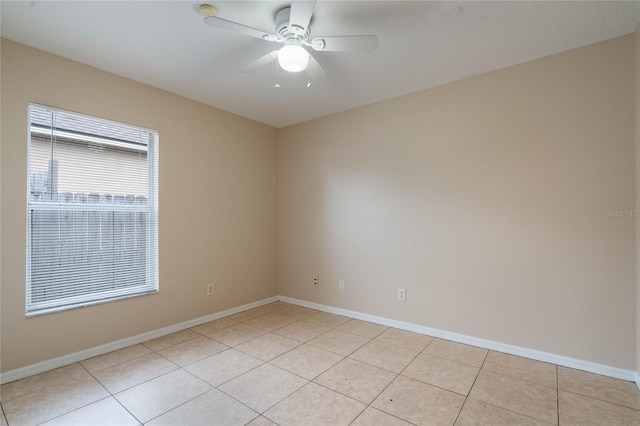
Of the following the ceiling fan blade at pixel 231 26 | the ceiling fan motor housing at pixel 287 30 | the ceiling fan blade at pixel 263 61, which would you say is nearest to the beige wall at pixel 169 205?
the ceiling fan blade at pixel 263 61

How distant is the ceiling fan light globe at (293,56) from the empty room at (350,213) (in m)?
0.01

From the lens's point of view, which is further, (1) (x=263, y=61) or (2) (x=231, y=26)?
(1) (x=263, y=61)

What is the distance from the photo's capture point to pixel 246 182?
3941 mm

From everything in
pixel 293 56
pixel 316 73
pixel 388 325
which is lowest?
pixel 388 325

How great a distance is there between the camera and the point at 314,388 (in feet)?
6.87

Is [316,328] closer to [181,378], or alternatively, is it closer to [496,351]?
[181,378]

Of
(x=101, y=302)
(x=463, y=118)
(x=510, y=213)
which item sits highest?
(x=463, y=118)

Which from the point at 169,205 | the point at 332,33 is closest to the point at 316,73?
the point at 332,33

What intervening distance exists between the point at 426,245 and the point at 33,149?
3.54m

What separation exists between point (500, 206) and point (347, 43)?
76.4 inches

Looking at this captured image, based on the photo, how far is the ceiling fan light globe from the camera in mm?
1895

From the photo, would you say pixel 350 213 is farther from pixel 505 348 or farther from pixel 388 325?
pixel 505 348

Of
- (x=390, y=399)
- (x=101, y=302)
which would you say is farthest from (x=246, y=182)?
(x=390, y=399)

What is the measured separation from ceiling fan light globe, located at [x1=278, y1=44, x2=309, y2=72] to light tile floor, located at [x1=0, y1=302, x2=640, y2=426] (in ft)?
7.25
